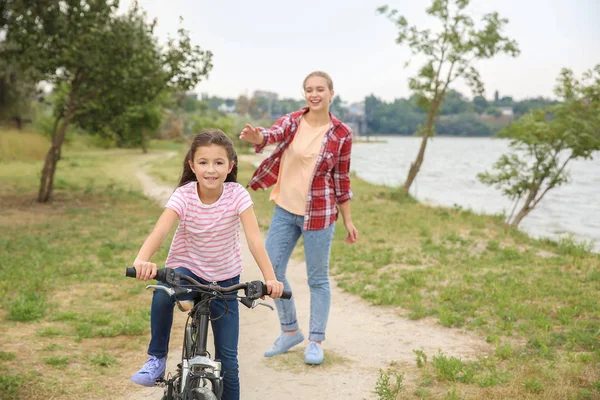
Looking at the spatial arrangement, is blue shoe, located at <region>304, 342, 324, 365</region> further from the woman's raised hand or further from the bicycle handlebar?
the bicycle handlebar

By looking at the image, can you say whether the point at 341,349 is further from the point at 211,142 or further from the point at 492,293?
the point at 211,142

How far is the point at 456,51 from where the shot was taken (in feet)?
61.2

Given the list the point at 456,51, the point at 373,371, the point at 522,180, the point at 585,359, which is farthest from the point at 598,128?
the point at 373,371

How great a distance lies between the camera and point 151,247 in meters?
3.46

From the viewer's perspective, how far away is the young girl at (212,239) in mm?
3652

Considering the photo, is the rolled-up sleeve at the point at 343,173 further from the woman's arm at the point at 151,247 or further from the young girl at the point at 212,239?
the woman's arm at the point at 151,247

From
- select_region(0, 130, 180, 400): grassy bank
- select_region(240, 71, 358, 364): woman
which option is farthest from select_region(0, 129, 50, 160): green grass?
select_region(240, 71, 358, 364): woman

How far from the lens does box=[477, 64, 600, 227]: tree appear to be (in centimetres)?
1449

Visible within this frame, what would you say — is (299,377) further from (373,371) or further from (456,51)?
(456,51)

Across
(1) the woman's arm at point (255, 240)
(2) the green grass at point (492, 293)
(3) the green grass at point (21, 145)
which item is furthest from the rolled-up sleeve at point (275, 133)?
(3) the green grass at point (21, 145)

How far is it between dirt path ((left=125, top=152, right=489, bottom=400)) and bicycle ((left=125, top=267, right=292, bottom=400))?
1.57 m

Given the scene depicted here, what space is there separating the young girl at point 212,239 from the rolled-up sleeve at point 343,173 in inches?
67.9

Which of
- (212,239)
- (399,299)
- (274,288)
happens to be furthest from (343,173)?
(399,299)

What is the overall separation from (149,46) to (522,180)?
966 cm
